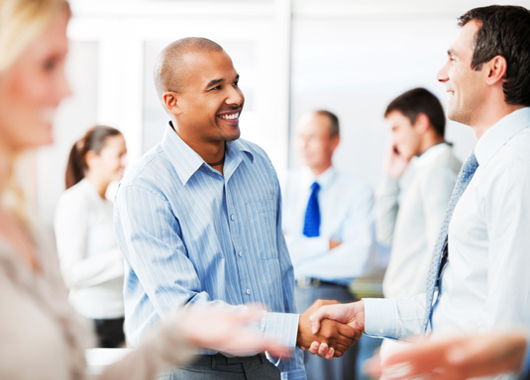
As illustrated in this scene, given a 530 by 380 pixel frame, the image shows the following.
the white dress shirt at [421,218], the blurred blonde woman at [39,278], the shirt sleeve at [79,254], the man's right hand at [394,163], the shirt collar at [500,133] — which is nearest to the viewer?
the blurred blonde woman at [39,278]

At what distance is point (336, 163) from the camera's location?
13.1ft

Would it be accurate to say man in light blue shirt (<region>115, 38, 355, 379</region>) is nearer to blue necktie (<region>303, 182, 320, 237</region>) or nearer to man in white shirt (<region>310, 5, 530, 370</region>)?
man in white shirt (<region>310, 5, 530, 370</region>)

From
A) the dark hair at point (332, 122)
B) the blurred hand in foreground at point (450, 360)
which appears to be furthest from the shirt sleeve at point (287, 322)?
the dark hair at point (332, 122)

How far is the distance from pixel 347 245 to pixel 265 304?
1886mm

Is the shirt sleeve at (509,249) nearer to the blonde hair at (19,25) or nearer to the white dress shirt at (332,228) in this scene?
the blonde hair at (19,25)

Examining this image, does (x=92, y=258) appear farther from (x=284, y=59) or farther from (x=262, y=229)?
(x=284, y=59)

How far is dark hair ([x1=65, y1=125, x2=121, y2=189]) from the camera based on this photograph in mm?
3096

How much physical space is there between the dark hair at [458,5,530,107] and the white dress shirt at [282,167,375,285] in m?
1.96

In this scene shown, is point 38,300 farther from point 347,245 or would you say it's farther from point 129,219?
point 347,245

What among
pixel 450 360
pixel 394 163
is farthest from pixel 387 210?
pixel 450 360

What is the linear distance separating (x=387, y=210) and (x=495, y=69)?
2188 mm

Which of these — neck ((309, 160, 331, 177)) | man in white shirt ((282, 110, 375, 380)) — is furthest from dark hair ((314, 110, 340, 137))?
neck ((309, 160, 331, 177))

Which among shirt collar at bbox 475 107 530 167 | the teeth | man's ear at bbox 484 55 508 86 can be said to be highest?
man's ear at bbox 484 55 508 86

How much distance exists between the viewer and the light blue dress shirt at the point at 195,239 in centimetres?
147
